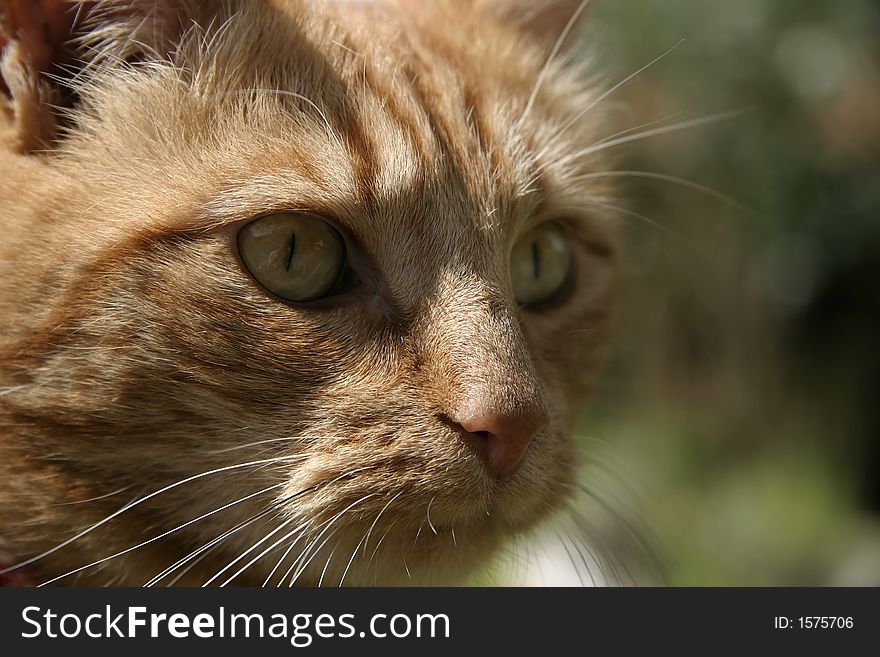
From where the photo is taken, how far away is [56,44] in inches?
57.5

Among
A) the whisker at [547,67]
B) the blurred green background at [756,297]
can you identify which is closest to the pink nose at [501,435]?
the whisker at [547,67]

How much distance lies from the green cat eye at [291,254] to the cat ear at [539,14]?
97cm

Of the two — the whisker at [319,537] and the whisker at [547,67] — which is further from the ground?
the whisker at [547,67]

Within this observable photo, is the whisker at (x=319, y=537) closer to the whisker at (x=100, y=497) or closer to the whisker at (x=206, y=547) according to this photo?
the whisker at (x=206, y=547)

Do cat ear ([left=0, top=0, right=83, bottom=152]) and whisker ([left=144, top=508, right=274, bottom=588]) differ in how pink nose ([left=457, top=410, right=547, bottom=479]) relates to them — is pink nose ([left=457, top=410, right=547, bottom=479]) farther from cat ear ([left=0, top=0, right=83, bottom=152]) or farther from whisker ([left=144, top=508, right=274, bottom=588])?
cat ear ([left=0, top=0, right=83, bottom=152])

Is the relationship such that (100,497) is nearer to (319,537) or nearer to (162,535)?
(162,535)

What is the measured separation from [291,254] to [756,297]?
14.9 feet

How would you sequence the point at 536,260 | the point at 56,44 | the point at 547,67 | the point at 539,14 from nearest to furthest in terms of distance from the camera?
the point at 56,44 → the point at 536,260 → the point at 547,67 → the point at 539,14

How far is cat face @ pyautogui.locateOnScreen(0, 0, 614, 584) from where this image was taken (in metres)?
1.35

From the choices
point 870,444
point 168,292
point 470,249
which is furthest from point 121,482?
point 870,444

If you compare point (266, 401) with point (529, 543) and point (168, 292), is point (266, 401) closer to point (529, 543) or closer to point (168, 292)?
point (168, 292)

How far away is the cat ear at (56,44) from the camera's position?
4.56 ft

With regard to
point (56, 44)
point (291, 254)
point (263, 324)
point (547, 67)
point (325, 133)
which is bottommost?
point (263, 324)

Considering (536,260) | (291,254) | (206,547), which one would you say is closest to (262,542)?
(206,547)
